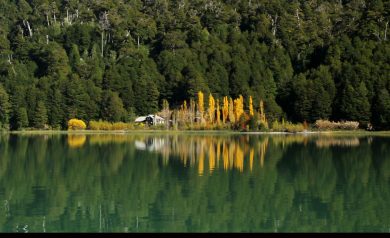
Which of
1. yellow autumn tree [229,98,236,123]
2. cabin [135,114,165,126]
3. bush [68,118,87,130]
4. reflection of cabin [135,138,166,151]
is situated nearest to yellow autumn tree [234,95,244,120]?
yellow autumn tree [229,98,236,123]

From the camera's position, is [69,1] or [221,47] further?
[69,1]

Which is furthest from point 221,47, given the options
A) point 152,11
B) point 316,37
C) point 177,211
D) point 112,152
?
point 177,211

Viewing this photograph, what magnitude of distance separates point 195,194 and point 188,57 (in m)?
91.6

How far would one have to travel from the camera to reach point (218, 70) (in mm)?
106188

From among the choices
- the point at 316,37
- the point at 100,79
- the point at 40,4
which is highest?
the point at 40,4

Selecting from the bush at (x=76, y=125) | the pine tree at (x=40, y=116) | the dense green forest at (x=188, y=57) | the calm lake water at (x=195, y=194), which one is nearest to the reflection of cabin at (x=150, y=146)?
the calm lake water at (x=195, y=194)

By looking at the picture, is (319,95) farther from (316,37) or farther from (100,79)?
(100,79)

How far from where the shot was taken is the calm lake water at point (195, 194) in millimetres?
16703

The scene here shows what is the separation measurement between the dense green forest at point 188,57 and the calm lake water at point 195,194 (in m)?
54.5

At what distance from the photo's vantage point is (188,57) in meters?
112

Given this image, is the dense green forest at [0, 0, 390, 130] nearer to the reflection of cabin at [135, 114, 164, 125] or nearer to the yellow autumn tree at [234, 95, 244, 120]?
the reflection of cabin at [135, 114, 164, 125]

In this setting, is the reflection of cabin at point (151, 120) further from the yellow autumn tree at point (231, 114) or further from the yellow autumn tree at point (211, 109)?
the yellow autumn tree at point (231, 114)

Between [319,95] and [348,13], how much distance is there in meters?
35.5

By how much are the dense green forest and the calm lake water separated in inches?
2146
